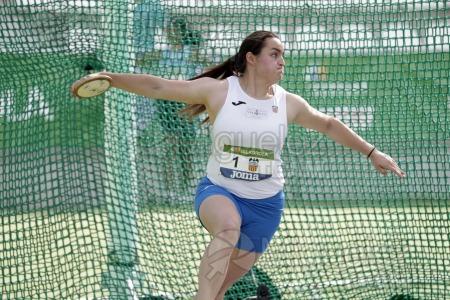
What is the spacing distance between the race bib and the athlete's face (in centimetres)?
46

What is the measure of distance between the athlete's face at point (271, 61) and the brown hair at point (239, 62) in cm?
4

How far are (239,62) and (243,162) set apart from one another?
0.68 m

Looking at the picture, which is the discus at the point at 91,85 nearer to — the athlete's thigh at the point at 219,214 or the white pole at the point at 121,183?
the athlete's thigh at the point at 219,214

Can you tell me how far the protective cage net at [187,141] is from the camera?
6039 mm

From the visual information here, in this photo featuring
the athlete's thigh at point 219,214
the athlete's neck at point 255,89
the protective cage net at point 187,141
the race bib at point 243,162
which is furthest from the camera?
the protective cage net at point 187,141

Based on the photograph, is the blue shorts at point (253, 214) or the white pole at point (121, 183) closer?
the blue shorts at point (253, 214)

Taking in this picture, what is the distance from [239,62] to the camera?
Result: 16.3 feet

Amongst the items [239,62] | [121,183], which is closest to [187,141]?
[121,183]

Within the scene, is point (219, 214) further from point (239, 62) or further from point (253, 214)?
point (239, 62)

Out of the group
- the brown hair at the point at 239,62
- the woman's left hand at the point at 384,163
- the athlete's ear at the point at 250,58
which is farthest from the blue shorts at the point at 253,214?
the athlete's ear at the point at 250,58

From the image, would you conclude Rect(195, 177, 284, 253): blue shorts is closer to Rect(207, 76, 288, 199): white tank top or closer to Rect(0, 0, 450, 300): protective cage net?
Rect(207, 76, 288, 199): white tank top

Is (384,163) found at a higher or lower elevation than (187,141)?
higher

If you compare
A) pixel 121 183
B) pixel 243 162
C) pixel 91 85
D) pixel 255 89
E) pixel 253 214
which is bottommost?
pixel 121 183

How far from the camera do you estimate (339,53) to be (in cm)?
616
